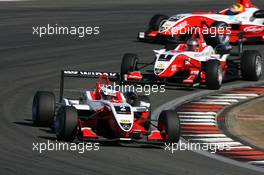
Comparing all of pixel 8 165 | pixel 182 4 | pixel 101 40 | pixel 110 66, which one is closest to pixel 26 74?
pixel 110 66

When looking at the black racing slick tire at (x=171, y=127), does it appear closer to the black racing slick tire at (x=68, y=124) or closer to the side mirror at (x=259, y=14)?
the black racing slick tire at (x=68, y=124)

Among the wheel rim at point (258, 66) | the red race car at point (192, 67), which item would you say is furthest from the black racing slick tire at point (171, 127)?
the wheel rim at point (258, 66)

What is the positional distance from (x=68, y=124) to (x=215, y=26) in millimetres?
16552

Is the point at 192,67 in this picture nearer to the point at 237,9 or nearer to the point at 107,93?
the point at 107,93

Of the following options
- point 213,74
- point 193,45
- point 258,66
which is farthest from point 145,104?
point 258,66

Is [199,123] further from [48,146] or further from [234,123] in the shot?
[48,146]

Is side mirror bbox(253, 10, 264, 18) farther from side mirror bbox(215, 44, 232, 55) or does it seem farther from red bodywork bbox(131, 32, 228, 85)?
red bodywork bbox(131, 32, 228, 85)

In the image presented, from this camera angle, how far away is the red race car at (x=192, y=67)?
97.8 feet

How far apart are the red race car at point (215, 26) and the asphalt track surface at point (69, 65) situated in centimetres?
60

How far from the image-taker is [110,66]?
34656mm

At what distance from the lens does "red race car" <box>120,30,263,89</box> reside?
29.8 metres

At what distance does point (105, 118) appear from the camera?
893 inches

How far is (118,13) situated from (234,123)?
74.4 ft

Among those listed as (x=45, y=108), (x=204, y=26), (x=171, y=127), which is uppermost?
(x=204, y=26)
